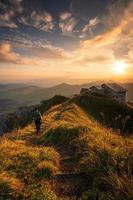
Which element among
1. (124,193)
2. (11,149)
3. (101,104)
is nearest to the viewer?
(124,193)

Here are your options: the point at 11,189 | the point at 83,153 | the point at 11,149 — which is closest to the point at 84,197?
the point at 11,189

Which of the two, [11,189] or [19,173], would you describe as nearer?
[11,189]

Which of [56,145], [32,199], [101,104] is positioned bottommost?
[101,104]

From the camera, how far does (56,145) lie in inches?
542

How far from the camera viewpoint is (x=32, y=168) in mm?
8875

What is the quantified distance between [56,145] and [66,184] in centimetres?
572

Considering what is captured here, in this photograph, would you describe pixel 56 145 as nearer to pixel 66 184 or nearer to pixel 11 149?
pixel 11 149

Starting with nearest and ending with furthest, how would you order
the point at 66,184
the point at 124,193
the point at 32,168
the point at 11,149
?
the point at 124,193 < the point at 66,184 < the point at 32,168 < the point at 11,149

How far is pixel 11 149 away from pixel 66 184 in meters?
4.48

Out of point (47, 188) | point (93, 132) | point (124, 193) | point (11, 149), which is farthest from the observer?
point (93, 132)

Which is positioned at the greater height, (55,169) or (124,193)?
(124,193)

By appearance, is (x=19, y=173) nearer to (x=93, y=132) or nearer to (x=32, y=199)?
(x=32, y=199)

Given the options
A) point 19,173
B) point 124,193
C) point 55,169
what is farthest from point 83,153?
point 124,193

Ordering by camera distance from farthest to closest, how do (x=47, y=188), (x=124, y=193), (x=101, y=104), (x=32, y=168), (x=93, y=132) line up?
(x=101, y=104)
(x=93, y=132)
(x=32, y=168)
(x=47, y=188)
(x=124, y=193)
